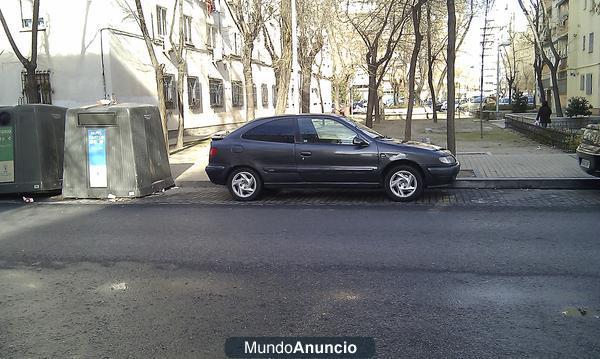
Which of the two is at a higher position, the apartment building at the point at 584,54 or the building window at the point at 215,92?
the apartment building at the point at 584,54

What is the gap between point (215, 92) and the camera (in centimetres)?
2969

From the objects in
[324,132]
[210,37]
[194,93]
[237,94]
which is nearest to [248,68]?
[194,93]

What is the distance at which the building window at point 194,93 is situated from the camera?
26.4 metres

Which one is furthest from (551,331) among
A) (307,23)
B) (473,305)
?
(307,23)

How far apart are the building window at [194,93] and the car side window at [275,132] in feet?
54.8

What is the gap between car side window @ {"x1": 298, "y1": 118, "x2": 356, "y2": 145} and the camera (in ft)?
32.1

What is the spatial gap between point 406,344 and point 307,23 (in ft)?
72.4

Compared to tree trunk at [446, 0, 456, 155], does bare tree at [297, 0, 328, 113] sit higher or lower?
higher

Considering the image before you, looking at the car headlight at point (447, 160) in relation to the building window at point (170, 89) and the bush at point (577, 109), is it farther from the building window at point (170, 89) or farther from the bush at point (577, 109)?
the bush at point (577, 109)

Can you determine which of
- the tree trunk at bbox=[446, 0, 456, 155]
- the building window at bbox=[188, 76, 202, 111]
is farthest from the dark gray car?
the building window at bbox=[188, 76, 202, 111]

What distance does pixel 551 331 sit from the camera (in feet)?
13.0

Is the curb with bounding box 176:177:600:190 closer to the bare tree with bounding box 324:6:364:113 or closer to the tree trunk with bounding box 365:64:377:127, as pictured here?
the tree trunk with bounding box 365:64:377:127

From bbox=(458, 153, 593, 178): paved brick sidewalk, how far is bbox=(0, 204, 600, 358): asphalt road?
322 centimetres

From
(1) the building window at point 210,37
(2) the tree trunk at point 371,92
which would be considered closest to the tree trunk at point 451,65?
(2) the tree trunk at point 371,92
